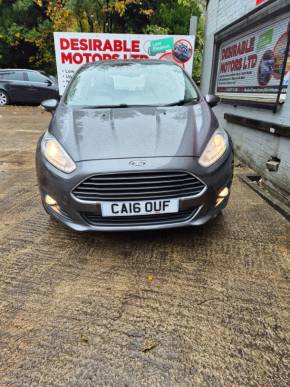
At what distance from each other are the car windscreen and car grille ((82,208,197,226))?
125 cm

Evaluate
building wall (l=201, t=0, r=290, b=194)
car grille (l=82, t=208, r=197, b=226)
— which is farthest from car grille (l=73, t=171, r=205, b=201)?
building wall (l=201, t=0, r=290, b=194)

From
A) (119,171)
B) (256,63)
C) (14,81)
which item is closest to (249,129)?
(256,63)

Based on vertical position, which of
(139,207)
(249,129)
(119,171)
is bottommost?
(139,207)

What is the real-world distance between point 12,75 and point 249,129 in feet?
36.1

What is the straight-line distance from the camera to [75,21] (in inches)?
518

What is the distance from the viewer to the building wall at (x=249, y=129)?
11.9ft

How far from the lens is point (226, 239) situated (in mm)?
2664

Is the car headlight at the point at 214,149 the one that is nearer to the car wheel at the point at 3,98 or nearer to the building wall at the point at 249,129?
the building wall at the point at 249,129

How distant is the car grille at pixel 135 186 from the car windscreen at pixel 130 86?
1137 millimetres

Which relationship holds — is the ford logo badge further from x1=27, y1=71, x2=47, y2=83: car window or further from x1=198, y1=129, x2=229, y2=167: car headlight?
x1=27, y1=71, x2=47, y2=83: car window

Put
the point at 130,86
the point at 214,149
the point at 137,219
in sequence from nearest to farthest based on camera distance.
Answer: the point at 137,219
the point at 214,149
the point at 130,86

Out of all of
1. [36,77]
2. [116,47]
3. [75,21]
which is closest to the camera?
[116,47]

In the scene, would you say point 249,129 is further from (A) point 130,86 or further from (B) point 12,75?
(B) point 12,75

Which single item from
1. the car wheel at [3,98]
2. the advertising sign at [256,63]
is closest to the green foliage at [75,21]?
the car wheel at [3,98]
